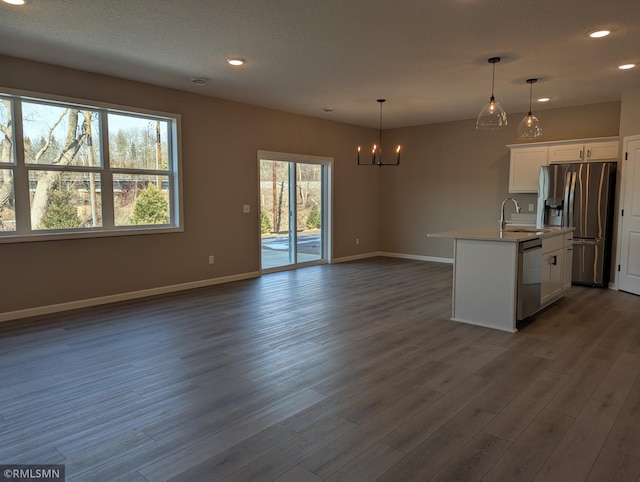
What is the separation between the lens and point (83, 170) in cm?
482

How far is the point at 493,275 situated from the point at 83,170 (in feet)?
15.0

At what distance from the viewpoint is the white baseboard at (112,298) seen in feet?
14.5

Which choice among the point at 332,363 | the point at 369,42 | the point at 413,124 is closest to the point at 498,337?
the point at 332,363

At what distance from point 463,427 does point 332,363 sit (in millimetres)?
1121

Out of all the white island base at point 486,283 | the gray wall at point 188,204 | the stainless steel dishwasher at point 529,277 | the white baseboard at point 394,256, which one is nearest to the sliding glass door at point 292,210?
the gray wall at point 188,204

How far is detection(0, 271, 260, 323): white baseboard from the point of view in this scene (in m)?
4.43

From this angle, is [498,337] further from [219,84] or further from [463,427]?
[219,84]

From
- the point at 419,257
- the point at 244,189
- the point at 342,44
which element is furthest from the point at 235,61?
the point at 419,257

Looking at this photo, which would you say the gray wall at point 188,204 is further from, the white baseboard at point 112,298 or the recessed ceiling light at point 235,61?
the recessed ceiling light at point 235,61

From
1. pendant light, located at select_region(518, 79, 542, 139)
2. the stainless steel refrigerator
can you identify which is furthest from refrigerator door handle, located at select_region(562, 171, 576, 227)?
pendant light, located at select_region(518, 79, 542, 139)

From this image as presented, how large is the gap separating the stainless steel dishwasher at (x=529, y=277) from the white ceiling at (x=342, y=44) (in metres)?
1.88

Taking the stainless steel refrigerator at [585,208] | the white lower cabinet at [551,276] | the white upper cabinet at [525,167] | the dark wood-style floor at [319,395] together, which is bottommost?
the dark wood-style floor at [319,395]

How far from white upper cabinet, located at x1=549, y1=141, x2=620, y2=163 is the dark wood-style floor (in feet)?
7.98

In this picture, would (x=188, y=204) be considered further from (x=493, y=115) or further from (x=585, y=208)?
(x=585, y=208)
